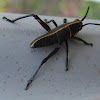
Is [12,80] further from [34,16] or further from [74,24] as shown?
[74,24]

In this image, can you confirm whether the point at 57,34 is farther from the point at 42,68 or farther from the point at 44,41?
the point at 42,68

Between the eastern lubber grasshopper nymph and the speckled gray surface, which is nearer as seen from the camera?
the speckled gray surface

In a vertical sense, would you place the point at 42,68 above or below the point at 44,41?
below

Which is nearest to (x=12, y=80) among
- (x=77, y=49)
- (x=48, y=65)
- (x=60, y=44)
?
(x=48, y=65)

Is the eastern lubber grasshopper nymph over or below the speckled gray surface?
over

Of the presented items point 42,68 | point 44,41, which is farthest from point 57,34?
point 42,68

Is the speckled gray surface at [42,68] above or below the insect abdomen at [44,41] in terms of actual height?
below

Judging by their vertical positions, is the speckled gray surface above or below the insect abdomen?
below

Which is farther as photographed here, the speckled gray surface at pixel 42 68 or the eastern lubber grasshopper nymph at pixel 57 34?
the eastern lubber grasshopper nymph at pixel 57 34
